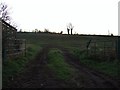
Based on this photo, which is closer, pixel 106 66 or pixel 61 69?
pixel 61 69

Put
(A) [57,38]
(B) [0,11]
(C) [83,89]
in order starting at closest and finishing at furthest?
(C) [83,89] → (B) [0,11] → (A) [57,38]

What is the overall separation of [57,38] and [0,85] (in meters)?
68.5

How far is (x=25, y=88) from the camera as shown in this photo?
11352mm

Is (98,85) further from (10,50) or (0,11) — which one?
(0,11)

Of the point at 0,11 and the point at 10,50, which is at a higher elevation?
the point at 0,11

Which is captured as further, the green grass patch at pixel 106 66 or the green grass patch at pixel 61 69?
the green grass patch at pixel 106 66

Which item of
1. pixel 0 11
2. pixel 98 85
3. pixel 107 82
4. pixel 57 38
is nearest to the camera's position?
pixel 98 85

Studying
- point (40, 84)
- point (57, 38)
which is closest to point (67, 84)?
point (40, 84)

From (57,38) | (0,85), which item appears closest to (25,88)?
(0,85)

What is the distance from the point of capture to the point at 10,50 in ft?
76.6

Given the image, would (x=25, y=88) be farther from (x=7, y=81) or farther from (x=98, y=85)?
(x=98, y=85)

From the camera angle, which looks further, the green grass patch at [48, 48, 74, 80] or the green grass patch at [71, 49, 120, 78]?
the green grass patch at [71, 49, 120, 78]

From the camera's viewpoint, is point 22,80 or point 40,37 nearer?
point 22,80

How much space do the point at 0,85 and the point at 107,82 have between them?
454 cm
